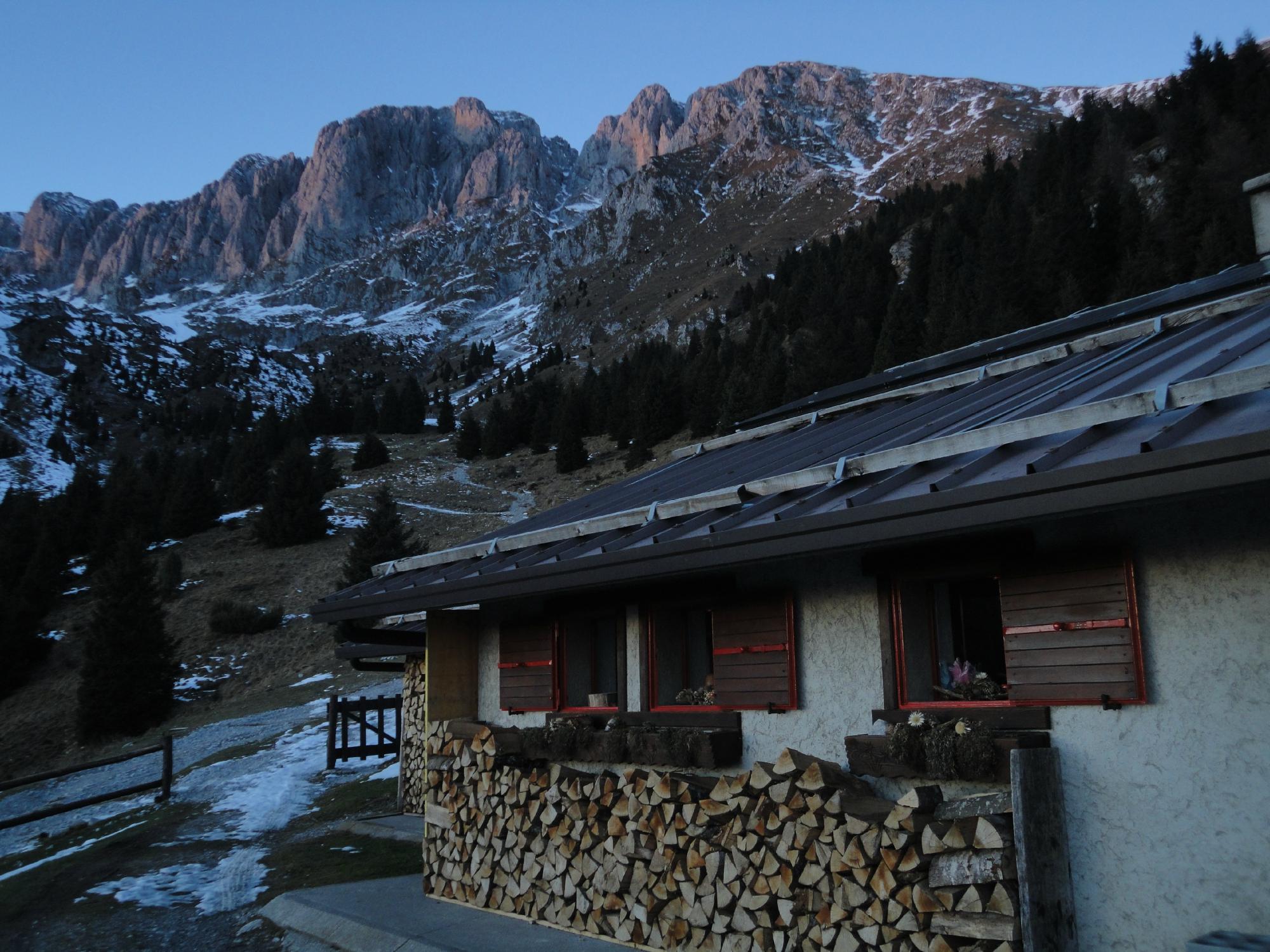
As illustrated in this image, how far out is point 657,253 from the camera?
134125 millimetres

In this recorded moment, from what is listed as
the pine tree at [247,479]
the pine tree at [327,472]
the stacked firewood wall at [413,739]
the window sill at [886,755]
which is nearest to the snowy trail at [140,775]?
the stacked firewood wall at [413,739]

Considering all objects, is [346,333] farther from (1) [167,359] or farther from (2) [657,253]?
(2) [657,253]

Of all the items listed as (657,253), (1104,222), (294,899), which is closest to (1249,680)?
(294,899)

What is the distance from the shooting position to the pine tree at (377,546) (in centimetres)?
3067

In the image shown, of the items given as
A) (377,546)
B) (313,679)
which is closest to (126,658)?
(313,679)

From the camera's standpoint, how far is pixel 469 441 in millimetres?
63188

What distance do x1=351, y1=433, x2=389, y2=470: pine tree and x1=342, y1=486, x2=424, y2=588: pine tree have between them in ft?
92.1

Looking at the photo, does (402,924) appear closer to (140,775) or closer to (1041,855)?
(1041,855)

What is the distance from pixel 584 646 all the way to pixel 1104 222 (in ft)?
156

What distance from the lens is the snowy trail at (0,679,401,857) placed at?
15508mm

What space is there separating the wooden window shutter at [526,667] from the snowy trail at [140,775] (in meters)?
9.32

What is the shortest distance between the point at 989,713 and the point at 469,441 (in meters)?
59.5

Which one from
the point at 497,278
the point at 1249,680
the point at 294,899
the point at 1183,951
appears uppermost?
the point at 497,278

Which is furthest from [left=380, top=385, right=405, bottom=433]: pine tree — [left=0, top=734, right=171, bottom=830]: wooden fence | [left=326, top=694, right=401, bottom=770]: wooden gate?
[left=326, top=694, right=401, bottom=770]: wooden gate
